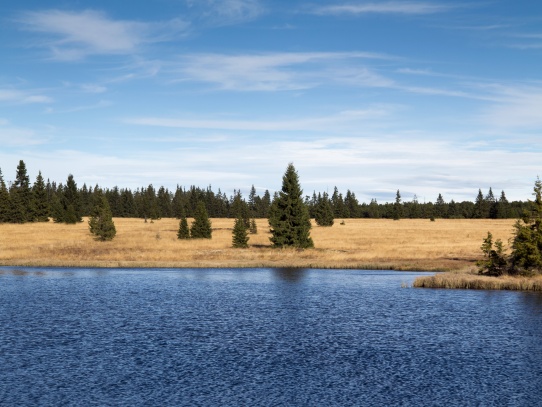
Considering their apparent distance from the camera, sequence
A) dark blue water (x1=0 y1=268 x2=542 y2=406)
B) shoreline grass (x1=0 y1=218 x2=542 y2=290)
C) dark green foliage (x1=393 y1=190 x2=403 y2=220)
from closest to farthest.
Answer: dark blue water (x1=0 y1=268 x2=542 y2=406) < shoreline grass (x1=0 y1=218 x2=542 y2=290) < dark green foliage (x1=393 y1=190 x2=403 y2=220)

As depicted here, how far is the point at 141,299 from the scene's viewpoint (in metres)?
40.2

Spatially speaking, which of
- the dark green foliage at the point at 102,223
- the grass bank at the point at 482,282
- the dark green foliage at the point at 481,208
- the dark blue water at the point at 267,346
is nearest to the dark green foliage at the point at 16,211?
the dark green foliage at the point at 102,223

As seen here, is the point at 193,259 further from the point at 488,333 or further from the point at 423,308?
the point at 488,333

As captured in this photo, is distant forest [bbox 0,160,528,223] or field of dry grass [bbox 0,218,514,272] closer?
field of dry grass [bbox 0,218,514,272]

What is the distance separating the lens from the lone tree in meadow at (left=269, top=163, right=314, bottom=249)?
7031 centimetres

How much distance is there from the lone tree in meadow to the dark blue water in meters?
24.1

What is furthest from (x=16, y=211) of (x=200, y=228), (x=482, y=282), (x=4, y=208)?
(x=482, y=282)

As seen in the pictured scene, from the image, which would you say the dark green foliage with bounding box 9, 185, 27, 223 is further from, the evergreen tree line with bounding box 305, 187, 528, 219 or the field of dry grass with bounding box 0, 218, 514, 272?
the evergreen tree line with bounding box 305, 187, 528, 219

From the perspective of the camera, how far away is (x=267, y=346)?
26.6m

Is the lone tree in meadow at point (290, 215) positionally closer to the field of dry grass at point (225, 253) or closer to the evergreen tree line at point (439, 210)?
the field of dry grass at point (225, 253)

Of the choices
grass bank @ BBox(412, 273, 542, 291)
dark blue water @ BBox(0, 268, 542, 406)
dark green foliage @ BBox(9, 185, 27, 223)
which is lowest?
dark blue water @ BBox(0, 268, 542, 406)

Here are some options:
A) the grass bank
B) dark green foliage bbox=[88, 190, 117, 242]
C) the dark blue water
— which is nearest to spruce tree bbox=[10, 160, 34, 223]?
dark green foliage bbox=[88, 190, 117, 242]

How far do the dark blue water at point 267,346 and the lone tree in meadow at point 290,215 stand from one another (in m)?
24.1

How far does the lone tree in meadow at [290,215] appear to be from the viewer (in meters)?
70.3
